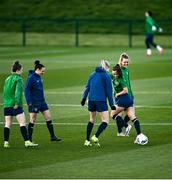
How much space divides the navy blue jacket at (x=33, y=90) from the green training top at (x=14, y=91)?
0.50 meters

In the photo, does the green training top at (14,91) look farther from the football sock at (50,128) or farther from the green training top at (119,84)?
the green training top at (119,84)

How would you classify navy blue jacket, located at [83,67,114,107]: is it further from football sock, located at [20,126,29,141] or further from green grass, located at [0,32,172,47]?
green grass, located at [0,32,172,47]

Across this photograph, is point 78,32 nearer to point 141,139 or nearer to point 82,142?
point 82,142

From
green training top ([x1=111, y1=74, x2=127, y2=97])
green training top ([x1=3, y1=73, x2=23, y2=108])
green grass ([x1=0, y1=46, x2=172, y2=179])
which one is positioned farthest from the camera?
green training top ([x1=111, y1=74, x2=127, y2=97])

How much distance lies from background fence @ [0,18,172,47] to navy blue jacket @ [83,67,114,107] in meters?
35.0

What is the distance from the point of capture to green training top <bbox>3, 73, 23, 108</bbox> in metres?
18.2

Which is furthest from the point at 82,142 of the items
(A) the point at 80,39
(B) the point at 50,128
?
(A) the point at 80,39

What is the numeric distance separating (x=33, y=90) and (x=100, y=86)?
1.43 metres


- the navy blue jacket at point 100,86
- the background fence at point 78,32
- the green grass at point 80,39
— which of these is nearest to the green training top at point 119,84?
the navy blue jacket at point 100,86

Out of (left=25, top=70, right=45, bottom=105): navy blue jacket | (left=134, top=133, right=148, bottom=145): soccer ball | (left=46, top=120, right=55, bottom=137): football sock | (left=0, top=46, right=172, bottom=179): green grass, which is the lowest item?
(left=0, top=46, right=172, bottom=179): green grass

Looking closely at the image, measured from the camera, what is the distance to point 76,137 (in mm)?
19984

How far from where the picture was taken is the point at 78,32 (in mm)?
57094

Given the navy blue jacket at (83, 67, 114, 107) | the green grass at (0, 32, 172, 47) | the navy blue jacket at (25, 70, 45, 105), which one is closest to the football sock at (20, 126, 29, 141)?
the navy blue jacket at (25, 70, 45, 105)

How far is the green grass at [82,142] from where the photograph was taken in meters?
16.0
